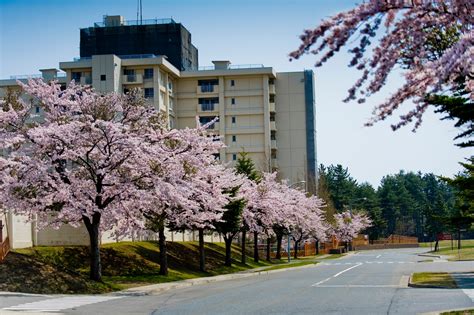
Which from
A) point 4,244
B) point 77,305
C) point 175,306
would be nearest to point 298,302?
point 175,306

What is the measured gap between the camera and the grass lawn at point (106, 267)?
2686cm

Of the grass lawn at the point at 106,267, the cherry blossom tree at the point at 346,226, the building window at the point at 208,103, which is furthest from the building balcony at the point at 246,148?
the grass lawn at the point at 106,267

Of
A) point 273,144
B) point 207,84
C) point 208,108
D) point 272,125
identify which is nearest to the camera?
point 208,108

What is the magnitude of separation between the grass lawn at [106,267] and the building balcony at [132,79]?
37172mm

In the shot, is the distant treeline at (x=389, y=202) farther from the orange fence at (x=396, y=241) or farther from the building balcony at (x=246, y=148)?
the building balcony at (x=246, y=148)

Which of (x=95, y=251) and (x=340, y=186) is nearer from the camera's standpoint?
(x=95, y=251)

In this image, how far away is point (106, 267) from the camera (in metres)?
36.3

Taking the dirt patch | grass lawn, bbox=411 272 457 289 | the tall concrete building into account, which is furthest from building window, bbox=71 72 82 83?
grass lawn, bbox=411 272 457 289

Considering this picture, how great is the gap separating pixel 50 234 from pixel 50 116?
→ 946 cm

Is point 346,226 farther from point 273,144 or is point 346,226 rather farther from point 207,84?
point 207,84

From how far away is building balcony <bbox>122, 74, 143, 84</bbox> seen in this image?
3506 inches

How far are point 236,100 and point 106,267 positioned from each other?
64.5 m

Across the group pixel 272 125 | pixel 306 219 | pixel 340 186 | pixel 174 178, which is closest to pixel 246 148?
pixel 272 125

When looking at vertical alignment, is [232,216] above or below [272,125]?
below
